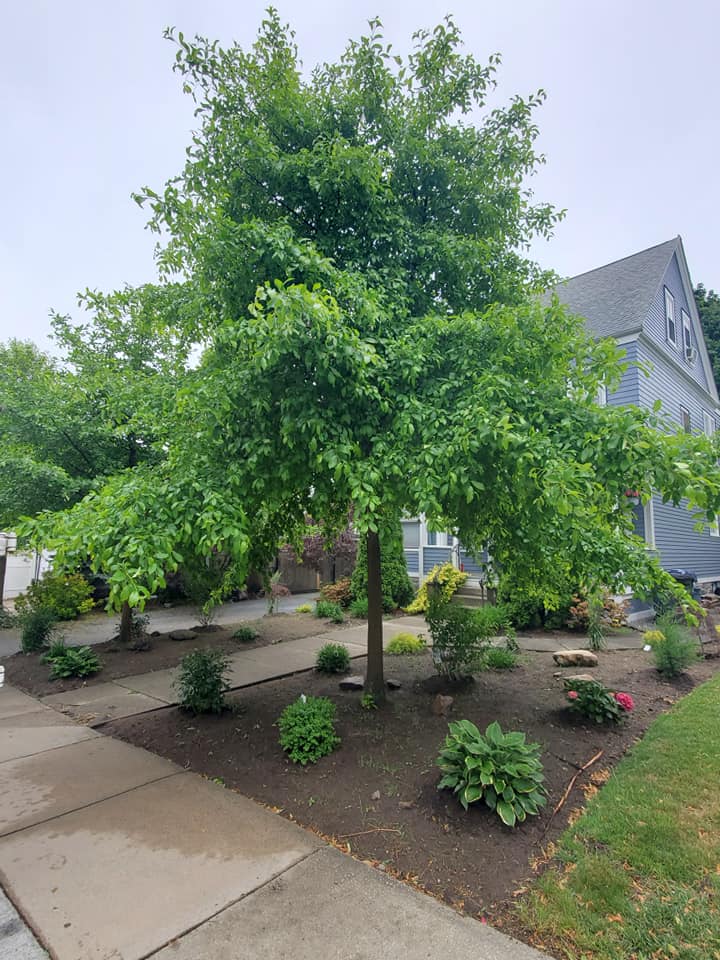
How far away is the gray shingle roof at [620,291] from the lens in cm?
1152

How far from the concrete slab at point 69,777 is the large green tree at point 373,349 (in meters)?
1.86

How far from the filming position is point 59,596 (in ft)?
31.9

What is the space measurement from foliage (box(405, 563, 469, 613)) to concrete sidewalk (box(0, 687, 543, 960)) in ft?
26.2

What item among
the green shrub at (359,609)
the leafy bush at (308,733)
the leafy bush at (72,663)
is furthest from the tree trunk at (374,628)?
the green shrub at (359,609)

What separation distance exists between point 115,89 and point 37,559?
484 inches

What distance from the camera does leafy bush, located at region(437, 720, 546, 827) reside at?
9.81 ft

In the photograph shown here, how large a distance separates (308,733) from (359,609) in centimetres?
688

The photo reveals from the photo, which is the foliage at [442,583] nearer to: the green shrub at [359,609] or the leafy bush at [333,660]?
the green shrub at [359,609]

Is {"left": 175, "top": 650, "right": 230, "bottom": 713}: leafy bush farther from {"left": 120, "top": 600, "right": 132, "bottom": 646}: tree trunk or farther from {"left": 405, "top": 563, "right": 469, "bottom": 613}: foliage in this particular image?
{"left": 405, "top": 563, "right": 469, "bottom": 613}: foliage

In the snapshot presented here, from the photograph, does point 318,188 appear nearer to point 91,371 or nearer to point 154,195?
point 154,195

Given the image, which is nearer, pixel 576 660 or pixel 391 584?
pixel 576 660

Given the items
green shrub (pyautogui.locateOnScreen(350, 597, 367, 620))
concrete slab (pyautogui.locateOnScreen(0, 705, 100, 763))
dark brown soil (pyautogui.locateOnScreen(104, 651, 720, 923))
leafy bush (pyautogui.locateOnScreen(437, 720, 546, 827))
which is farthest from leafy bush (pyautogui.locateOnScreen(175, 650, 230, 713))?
green shrub (pyautogui.locateOnScreen(350, 597, 367, 620))

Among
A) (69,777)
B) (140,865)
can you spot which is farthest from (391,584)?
(140,865)

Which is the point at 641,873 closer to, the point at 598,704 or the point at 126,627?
the point at 598,704
